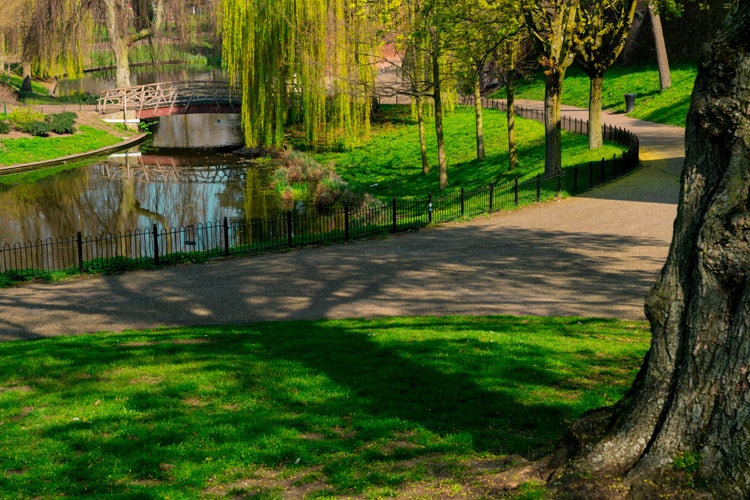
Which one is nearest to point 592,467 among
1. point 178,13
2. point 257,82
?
point 257,82

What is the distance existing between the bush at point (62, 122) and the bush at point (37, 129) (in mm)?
490

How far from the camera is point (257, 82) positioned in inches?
1848

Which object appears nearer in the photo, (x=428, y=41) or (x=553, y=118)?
(x=553, y=118)

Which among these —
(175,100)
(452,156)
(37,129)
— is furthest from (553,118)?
(175,100)

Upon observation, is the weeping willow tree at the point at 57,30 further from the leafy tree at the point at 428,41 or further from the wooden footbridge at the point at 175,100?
the leafy tree at the point at 428,41

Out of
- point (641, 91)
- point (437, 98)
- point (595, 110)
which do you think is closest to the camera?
point (437, 98)

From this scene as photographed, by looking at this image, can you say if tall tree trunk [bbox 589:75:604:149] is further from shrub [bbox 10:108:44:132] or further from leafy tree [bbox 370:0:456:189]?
shrub [bbox 10:108:44:132]

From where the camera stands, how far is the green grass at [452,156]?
114 feet

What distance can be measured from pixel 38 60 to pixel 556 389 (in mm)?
64228

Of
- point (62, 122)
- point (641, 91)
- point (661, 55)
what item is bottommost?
point (62, 122)

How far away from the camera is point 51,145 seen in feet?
166

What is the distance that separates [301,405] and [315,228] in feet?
67.7

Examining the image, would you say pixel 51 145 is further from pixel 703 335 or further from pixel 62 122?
pixel 703 335

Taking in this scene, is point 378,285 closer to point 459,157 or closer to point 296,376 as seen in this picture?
point 296,376
